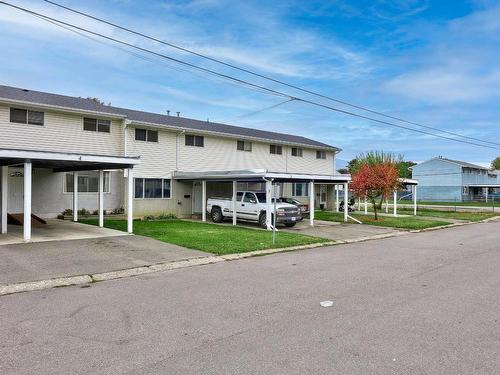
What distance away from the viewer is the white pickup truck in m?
20.3

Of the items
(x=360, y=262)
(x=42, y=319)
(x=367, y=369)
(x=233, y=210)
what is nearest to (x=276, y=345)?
(x=367, y=369)

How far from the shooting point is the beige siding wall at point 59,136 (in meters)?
19.2

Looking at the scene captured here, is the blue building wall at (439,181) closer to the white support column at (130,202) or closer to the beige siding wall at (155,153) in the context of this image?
the beige siding wall at (155,153)

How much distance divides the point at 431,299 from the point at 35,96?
69.4 feet

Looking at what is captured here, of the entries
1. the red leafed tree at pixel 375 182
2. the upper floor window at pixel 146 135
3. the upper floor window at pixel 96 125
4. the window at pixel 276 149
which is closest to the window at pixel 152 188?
the upper floor window at pixel 146 135

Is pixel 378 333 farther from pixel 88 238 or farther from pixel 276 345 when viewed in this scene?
pixel 88 238

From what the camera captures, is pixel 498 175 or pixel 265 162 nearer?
pixel 265 162

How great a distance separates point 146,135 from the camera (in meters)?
24.0

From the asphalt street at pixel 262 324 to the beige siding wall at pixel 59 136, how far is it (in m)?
13.7

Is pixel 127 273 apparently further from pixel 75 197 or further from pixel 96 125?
pixel 96 125

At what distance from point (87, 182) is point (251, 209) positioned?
8.86 m

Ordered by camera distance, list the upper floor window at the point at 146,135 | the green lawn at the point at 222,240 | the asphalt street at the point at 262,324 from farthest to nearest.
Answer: the upper floor window at the point at 146,135 → the green lawn at the point at 222,240 → the asphalt street at the point at 262,324

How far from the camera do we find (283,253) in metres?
12.9

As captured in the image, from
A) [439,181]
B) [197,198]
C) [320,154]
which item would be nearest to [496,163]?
[439,181]
